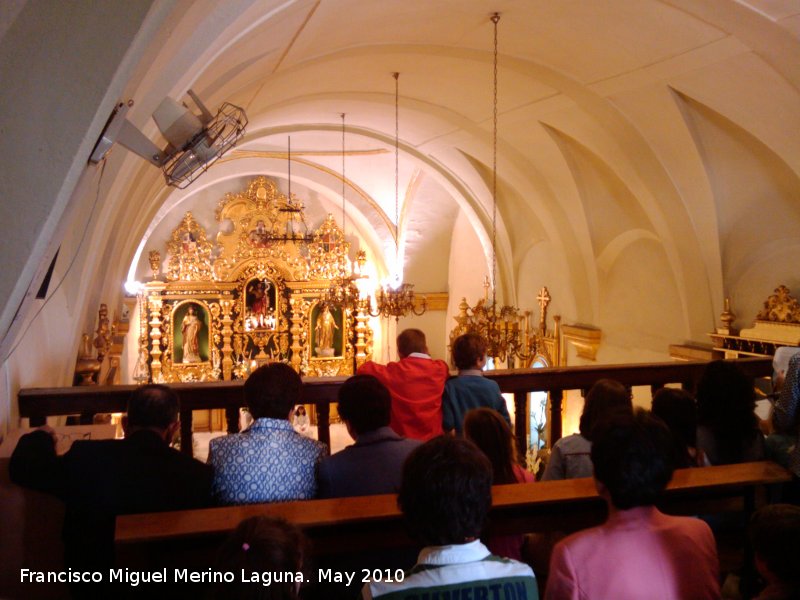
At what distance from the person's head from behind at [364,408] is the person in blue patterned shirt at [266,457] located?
0.16m

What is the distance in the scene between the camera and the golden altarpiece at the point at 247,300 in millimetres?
16578

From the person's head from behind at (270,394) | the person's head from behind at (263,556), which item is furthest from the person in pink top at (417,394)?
the person's head from behind at (263,556)

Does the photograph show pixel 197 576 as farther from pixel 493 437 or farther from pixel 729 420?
pixel 729 420

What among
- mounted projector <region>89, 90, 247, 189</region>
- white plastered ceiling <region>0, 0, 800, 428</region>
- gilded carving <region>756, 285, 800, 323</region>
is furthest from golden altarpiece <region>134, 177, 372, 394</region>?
mounted projector <region>89, 90, 247, 189</region>

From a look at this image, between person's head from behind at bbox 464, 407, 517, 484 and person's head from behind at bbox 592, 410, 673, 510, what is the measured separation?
2.86 ft

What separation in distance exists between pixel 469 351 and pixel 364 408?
1.30m

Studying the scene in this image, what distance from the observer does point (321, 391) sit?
388 centimetres

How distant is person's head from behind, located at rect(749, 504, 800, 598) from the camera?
1.87 metres

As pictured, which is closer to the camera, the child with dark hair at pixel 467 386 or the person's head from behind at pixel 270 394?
the person's head from behind at pixel 270 394

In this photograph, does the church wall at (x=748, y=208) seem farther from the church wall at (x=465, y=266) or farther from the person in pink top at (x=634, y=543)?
the church wall at (x=465, y=266)

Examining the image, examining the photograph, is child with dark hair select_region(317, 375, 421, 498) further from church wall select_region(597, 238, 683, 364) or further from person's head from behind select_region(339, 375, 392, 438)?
church wall select_region(597, 238, 683, 364)

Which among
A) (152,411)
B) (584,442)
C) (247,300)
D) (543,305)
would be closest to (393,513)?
(152,411)

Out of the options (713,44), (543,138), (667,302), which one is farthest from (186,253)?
(713,44)

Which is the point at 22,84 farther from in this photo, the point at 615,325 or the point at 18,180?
the point at 615,325
